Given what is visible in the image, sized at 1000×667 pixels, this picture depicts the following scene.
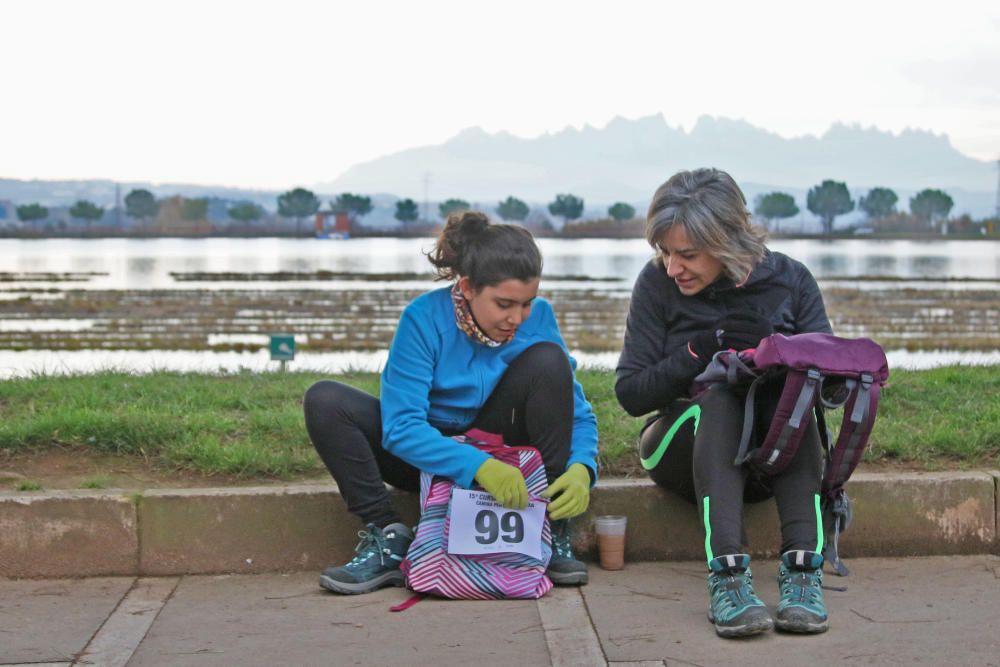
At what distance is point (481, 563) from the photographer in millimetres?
3520

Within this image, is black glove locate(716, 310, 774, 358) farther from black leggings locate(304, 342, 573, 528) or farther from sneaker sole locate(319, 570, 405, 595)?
sneaker sole locate(319, 570, 405, 595)

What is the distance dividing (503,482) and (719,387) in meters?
0.68

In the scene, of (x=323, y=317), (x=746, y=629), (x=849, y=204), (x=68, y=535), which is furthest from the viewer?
(x=849, y=204)

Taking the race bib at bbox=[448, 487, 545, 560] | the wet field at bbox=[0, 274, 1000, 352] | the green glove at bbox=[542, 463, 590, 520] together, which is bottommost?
the wet field at bbox=[0, 274, 1000, 352]

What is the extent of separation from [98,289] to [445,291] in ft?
91.9

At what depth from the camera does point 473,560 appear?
3.52 meters

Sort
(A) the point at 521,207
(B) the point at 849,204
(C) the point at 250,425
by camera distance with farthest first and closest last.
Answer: (B) the point at 849,204, (A) the point at 521,207, (C) the point at 250,425

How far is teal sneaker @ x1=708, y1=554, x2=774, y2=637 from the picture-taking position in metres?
3.06

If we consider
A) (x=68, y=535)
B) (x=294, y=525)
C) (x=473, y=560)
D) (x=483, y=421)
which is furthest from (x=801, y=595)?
(x=68, y=535)

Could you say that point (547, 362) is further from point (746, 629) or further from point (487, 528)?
point (746, 629)

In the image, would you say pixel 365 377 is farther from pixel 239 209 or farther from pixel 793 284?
pixel 239 209

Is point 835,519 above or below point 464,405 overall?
below

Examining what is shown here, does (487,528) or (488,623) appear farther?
(487,528)

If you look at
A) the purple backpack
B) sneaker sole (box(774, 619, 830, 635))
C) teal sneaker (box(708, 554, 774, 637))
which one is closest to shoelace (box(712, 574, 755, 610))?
teal sneaker (box(708, 554, 774, 637))
